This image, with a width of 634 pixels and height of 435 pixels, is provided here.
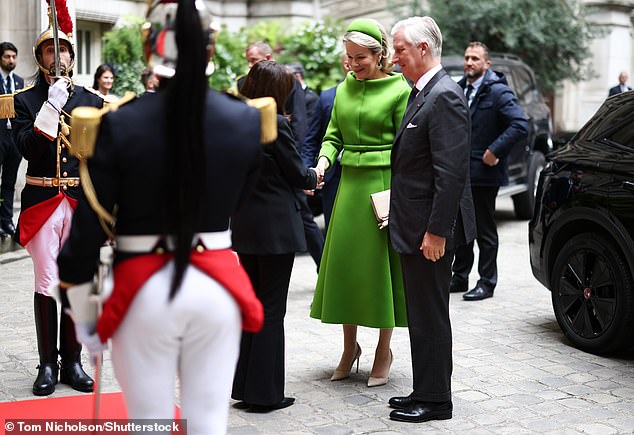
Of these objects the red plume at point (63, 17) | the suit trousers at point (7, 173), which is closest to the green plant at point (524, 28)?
the suit trousers at point (7, 173)

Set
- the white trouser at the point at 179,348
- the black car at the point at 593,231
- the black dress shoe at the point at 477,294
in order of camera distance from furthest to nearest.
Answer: the black dress shoe at the point at 477,294 < the black car at the point at 593,231 < the white trouser at the point at 179,348

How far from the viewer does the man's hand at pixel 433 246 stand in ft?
16.9

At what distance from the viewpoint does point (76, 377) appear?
19.3 feet

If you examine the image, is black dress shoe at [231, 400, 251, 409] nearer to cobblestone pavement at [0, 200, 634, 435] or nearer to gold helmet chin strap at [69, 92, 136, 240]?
cobblestone pavement at [0, 200, 634, 435]

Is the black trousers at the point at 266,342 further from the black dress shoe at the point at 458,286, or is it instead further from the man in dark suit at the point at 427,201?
the black dress shoe at the point at 458,286

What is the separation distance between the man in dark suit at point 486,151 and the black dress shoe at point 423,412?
11.4 feet

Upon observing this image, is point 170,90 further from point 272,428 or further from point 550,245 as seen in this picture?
point 550,245

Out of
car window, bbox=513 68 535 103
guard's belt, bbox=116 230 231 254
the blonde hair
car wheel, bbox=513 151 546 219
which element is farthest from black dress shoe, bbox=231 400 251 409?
car window, bbox=513 68 535 103

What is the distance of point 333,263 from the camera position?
239 inches

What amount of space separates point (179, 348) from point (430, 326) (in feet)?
7.69

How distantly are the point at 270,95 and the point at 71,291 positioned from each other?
2245mm

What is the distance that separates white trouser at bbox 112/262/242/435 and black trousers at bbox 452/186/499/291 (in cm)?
584

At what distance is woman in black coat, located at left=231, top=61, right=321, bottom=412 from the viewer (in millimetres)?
5387

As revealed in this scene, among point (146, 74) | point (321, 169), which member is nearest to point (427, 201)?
point (321, 169)
